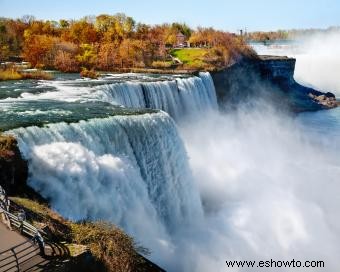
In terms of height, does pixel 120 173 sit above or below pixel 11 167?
below

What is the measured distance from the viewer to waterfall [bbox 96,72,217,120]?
1122 inches

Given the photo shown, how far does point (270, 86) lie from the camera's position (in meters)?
58.4

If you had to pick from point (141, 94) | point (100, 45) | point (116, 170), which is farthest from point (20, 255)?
point (100, 45)

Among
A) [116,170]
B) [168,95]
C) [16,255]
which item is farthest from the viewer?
[168,95]

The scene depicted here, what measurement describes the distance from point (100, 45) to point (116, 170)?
42632 millimetres

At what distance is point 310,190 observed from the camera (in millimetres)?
26781

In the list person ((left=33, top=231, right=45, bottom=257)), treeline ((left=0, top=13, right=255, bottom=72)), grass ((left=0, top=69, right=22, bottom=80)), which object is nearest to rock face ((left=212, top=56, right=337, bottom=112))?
treeline ((left=0, top=13, right=255, bottom=72))

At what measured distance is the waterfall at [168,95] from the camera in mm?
28500

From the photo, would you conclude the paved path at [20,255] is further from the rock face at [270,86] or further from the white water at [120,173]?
the rock face at [270,86]

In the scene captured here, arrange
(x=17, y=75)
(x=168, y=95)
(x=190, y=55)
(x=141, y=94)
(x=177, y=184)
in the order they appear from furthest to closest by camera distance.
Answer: (x=190, y=55), (x=17, y=75), (x=168, y=95), (x=141, y=94), (x=177, y=184)

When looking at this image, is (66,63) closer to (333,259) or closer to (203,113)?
(203,113)

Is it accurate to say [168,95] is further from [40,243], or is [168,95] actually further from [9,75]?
[40,243]

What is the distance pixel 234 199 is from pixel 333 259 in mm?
6446

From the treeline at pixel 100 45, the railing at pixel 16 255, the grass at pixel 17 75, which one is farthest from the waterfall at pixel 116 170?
the treeline at pixel 100 45
